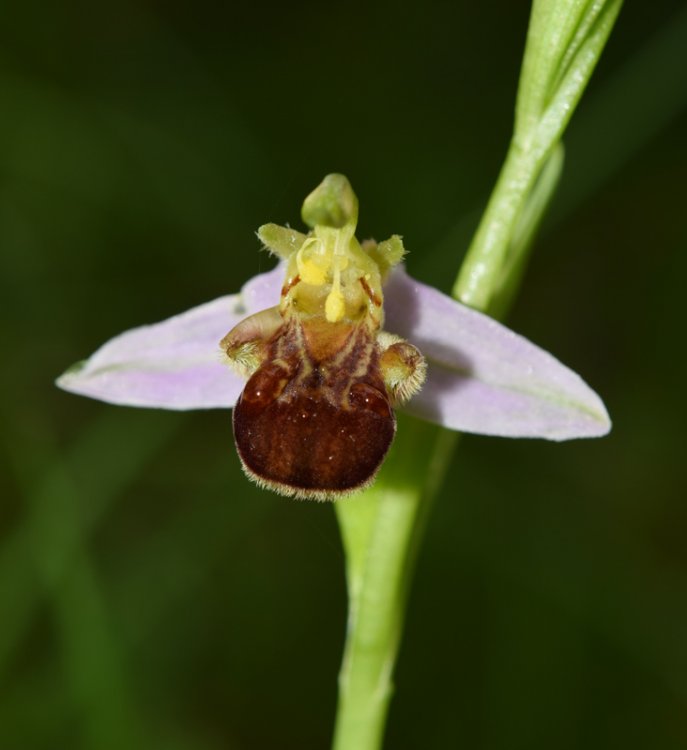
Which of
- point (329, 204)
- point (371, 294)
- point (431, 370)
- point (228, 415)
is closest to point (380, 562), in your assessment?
point (431, 370)

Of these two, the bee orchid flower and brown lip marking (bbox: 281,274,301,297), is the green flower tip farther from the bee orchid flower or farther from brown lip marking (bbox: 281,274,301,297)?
brown lip marking (bbox: 281,274,301,297)

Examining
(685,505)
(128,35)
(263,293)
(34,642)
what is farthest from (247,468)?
(128,35)

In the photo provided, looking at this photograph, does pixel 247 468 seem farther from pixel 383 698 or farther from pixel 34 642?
pixel 34 642

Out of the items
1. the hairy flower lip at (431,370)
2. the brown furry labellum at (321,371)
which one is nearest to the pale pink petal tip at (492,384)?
the hairy flower lip at (431,370)

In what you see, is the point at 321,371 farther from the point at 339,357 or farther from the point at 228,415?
the point at 228,415

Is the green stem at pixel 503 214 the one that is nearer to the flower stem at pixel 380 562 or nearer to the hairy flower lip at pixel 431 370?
the hairy flower lip at pixel 431 370

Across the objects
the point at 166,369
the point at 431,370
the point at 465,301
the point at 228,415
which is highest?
the point at 228,415
